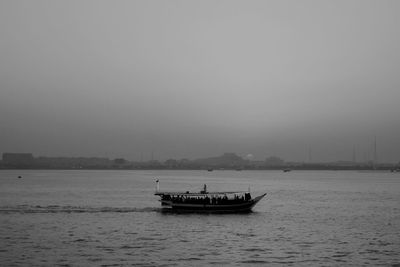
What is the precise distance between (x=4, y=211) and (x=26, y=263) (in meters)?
36.1

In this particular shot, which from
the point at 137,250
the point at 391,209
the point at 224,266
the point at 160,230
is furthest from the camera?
the point at 391,209

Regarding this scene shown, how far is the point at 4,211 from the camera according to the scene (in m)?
70.1

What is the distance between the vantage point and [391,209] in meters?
85.2

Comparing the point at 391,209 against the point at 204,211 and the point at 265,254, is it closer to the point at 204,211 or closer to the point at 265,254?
the point at 204,211

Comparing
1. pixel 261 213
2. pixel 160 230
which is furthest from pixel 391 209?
pixel 160 230

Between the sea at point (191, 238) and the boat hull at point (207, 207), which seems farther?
the boat hull at point (207, 207)

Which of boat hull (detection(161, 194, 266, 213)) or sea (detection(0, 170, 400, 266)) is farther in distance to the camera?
boat hull (detection(161, 194, 266, 213))

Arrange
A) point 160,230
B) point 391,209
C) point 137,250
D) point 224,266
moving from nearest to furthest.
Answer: point 224,266
point 137,250
point 160,230
point 391,209

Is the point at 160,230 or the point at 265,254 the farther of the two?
the point at 160,230

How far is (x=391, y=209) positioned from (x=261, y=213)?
24.7 metres

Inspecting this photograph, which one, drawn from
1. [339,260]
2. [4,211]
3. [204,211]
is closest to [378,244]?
[339,260]

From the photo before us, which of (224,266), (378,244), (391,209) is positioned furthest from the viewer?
(391,209)

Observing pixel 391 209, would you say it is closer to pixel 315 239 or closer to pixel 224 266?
pixel 315 239

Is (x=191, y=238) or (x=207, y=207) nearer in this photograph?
(x=191, y=238)
